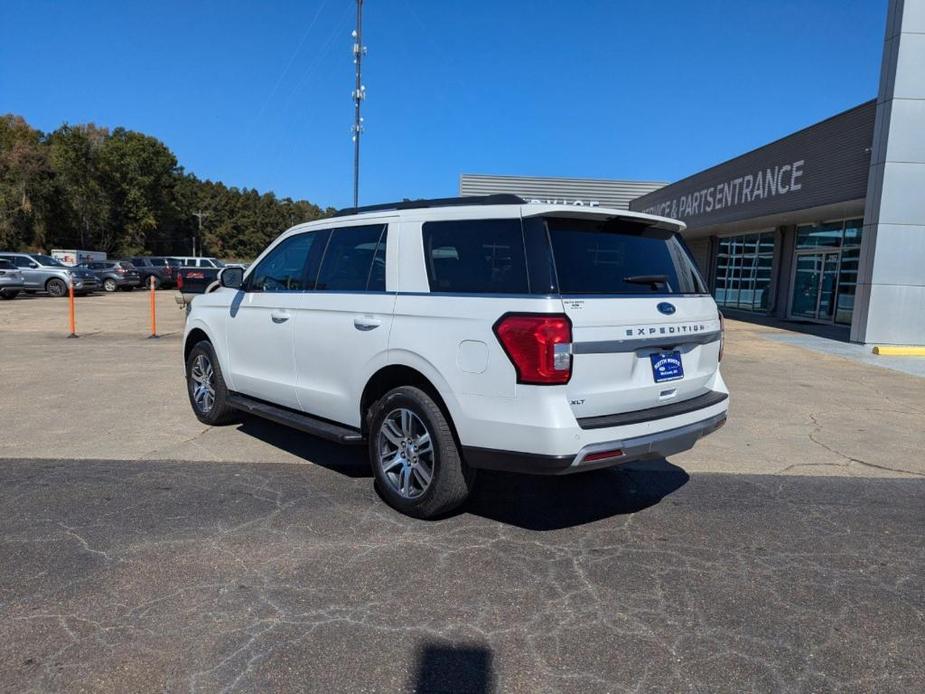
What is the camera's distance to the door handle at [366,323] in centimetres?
423

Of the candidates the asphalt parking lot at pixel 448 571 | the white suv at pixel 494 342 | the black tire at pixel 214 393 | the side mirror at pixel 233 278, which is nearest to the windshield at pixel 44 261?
the asphalt parking lot at pixel 448 571

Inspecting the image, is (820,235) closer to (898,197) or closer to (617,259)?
(898,197)

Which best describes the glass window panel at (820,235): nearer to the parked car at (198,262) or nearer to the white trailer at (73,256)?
the parked car at (198,262)

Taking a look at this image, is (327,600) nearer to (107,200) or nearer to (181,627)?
(181,627)

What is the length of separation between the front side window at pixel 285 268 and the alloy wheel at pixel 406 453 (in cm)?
148

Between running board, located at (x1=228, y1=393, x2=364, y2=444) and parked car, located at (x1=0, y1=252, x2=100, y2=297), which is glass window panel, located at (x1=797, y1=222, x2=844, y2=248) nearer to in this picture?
running board, located at (x1=228, y1=393, x2=364, y2=444)

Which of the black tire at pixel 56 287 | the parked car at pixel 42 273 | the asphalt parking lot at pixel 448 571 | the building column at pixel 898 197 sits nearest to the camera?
the asphalt parking lot at pixel 448 571

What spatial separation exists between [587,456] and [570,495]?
4.29ft

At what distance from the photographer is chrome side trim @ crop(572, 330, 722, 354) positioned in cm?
347

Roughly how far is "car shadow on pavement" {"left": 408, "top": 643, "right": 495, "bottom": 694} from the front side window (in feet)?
10.0

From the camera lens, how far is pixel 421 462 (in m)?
4.05

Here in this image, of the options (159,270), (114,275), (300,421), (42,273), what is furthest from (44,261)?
(300,421)

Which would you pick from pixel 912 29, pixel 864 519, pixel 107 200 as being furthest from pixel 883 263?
pixel 107 200

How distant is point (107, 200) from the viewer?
6359 cm
